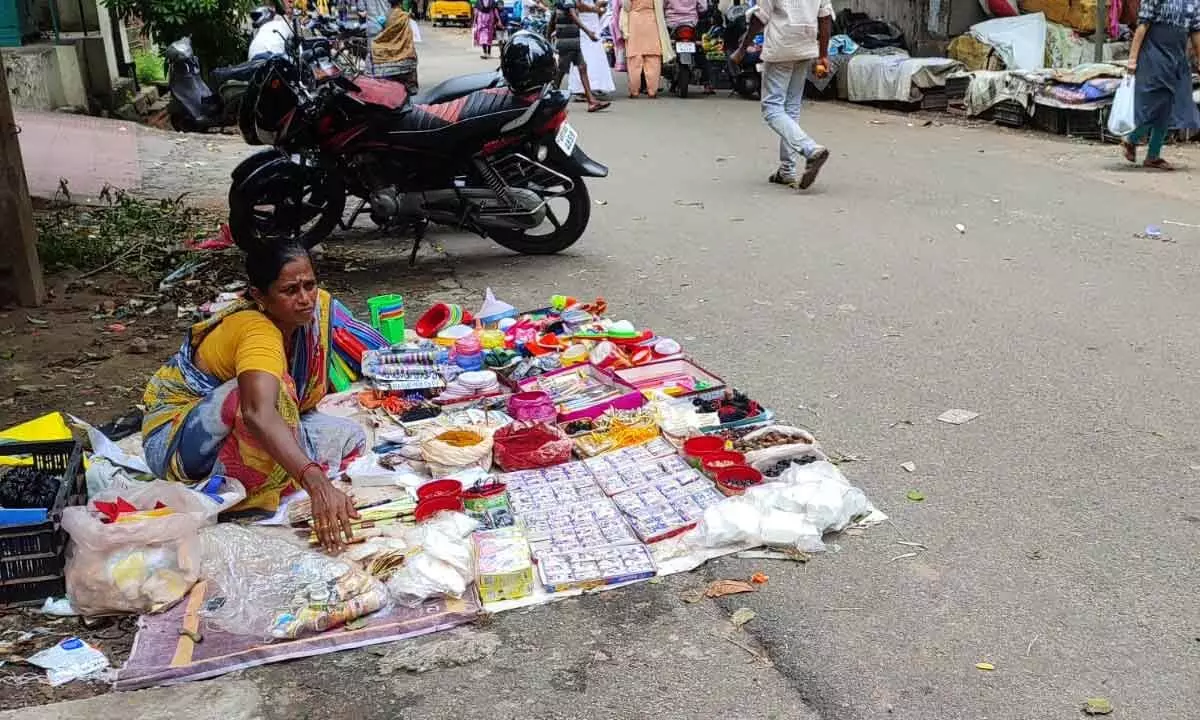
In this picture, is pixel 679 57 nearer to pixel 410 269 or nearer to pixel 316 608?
pixel 410 269

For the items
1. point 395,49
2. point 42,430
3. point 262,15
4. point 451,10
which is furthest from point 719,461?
point 451,10

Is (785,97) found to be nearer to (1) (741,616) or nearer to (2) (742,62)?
(1) (741,616)

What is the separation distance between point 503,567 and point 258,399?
2.86 feet

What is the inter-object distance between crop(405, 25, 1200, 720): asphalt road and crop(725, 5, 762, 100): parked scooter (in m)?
5.45

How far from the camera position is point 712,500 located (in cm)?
353

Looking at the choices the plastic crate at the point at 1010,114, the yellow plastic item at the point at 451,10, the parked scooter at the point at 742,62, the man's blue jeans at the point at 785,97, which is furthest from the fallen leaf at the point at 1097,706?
the yellow plastic item at the point at 451,10

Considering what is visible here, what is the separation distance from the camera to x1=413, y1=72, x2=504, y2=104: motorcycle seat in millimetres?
6457

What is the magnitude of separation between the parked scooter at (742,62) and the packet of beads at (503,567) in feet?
40.8

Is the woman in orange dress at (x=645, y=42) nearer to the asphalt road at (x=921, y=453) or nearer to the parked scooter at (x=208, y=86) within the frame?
the parked scooter at (x=208, y=86)

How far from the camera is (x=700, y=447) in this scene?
384 cm

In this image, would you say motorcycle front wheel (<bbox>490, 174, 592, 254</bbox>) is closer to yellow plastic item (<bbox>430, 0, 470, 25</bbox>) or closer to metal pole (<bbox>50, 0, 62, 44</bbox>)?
metal pole (<bbox>50, 0, 62, 44</bbox>)

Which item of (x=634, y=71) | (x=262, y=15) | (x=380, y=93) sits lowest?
(x=634, y=71)

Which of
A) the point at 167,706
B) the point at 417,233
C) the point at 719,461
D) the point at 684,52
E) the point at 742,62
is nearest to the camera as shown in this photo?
the point at 167,706

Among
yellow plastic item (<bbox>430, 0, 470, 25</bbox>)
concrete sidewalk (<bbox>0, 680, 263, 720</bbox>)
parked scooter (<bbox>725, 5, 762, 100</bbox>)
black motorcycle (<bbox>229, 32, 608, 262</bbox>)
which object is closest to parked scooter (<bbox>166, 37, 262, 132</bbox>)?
black motorcycle (<bbox>229, 32, 608, 262</bbox>)
